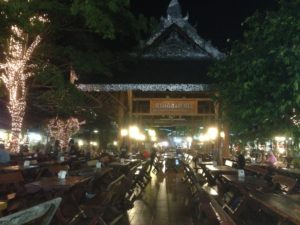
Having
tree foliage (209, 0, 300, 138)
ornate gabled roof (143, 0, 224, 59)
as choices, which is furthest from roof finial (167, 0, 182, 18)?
tree foliage (209, 0, 300, 138)

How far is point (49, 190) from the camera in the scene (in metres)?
7.26

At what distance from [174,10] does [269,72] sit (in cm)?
1256

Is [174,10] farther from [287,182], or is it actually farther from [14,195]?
[14,195]

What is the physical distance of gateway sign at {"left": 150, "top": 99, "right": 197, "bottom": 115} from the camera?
17672 millimetres

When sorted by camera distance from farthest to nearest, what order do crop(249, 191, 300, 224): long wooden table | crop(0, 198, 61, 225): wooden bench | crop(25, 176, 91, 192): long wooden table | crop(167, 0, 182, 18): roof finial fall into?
1. crop(167, 0, 182, 18): roof finial
2. crop(25, 176, 91, 192): long wooden table
3. crop(249, 191, 300, 224): long wooden table
4. crop(0, 198, 61, 225): wooden bench

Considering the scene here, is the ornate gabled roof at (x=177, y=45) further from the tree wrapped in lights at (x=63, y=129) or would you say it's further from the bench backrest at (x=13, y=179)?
the tree wrapped in lights at (x=63, y=129)

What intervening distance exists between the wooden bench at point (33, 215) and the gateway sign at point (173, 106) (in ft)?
44.2

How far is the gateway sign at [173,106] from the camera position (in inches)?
696

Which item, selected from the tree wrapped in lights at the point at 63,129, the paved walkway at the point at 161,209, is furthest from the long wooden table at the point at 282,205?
the tree wrapped in lights at the point at 63,129

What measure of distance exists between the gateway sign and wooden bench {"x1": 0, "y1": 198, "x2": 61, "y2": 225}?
1346 centimetres

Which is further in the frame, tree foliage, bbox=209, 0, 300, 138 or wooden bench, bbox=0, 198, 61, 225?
tree foliage, bbox=209, 0, 300, 138

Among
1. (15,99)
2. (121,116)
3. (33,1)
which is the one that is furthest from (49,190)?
(121,116)

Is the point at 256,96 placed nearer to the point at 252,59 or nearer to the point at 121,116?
the point at 252,59

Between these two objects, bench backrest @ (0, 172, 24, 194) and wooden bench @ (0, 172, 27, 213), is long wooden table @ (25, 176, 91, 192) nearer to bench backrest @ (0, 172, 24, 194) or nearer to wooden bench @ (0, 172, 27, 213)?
wooden bench @ (0, 172, 27, 213)
